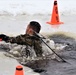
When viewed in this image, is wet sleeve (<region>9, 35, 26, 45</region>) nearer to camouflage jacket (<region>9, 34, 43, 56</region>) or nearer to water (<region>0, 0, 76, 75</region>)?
camouflage jacket (<region>9, 34, 43, 56</region>)

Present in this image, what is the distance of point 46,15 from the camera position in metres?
15.9

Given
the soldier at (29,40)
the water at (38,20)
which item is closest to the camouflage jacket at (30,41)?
the soldier at (29,40)

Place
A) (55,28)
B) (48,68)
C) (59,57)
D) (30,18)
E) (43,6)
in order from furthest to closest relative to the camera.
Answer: (43,6), (30,18), (55,28), (59,57), (48,68)

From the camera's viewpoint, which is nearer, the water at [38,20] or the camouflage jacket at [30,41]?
the water at [38,20]

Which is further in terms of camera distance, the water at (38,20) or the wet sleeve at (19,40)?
the wet sleeve at (19,40)

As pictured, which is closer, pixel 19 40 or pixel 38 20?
pixel 19 40

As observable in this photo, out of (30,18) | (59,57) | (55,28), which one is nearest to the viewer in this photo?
(59,57)

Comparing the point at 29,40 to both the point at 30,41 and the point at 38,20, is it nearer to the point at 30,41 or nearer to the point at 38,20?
Result: the point at 30,41

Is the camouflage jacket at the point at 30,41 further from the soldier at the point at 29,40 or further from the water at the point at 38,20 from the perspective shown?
the water at the point at 38,20

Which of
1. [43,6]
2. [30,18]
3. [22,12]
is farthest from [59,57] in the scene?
[43,6]

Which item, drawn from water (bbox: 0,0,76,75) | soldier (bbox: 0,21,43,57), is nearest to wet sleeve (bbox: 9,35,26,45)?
soldier (bbox: 0,21,43,57)

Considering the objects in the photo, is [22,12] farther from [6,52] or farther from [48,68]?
[48,68]

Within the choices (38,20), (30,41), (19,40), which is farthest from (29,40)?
(38,20)

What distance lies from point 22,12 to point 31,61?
6.42 metres
